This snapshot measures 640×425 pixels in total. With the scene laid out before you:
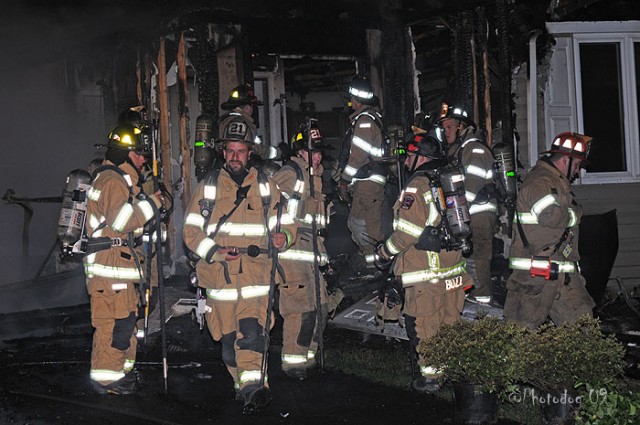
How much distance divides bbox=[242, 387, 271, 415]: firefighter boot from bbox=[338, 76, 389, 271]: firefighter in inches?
148

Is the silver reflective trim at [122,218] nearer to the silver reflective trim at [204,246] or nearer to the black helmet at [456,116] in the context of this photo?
the silver reflective trim at [204,246]

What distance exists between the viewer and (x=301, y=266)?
295 inches

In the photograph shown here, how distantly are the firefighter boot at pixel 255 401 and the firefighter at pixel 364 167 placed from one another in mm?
3758

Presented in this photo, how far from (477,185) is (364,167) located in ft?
4.56

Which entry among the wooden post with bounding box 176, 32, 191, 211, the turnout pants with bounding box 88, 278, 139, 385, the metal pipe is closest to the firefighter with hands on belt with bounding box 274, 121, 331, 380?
the turnout pants with bounding box 88, 278, 139, 385

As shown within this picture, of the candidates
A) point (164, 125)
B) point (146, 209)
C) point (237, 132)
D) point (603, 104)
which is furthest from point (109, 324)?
point (603, 104)

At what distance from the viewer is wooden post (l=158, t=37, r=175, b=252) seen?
11.5 m

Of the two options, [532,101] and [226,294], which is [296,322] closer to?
[226,294]

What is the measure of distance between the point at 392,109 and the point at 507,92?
1957mm

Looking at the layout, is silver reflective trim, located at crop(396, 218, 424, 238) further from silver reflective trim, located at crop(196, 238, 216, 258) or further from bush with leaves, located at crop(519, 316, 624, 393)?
silver reflective trim, located at crop(196, 238, 216, 258)

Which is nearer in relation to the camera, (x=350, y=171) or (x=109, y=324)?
(x=109, y=324)

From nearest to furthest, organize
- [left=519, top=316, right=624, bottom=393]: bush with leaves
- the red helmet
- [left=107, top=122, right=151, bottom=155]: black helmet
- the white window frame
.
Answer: [left=519, top=316, right=624, bottom=393]: bush with leaves → the red helmet → [left=107, top=122, right=151, bottom=155]: black helmet → the white window frame

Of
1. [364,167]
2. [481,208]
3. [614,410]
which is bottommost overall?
[614,410]

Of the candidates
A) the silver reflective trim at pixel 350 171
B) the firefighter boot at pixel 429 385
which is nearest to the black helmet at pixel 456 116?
the silver reflective trim at pixel 350 171
